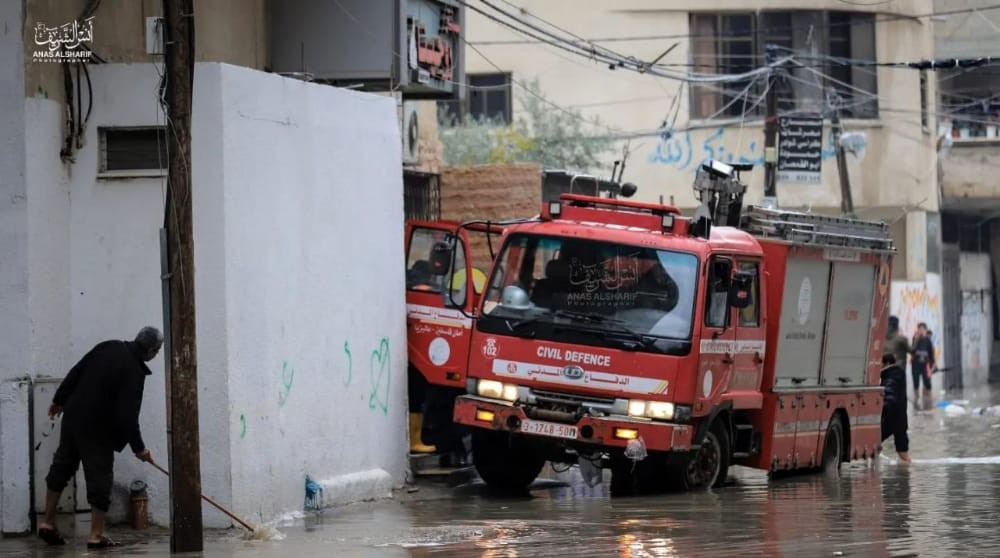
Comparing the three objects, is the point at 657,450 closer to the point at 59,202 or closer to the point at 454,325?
the point at 454,325

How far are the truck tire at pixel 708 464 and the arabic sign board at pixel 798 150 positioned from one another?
15071 millimetres

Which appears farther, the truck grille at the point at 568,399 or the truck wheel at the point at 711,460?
the truck wheel at the point at 711,460

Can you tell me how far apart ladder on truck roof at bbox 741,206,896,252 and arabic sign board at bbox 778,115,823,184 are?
1048 cm

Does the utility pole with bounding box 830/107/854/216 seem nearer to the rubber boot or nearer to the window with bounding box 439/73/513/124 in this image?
the window with bounding box 439/73/513/124

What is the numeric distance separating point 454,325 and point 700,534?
534 cm

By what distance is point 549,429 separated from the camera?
51.6ft

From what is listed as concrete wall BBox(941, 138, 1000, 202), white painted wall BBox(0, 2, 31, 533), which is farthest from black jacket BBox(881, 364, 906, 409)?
concrete wall BBox(941, 138, 1000, 202)

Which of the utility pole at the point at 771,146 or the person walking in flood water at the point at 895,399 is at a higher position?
the utility pole at the point at 771,146

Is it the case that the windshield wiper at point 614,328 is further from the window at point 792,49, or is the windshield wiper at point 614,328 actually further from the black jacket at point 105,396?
the window at point 792,49

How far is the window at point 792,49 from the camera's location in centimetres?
3834

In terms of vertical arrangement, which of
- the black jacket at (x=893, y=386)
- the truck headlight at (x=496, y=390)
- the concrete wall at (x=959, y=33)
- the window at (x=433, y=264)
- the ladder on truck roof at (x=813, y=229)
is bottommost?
the black jacket at (x=893, y=386)

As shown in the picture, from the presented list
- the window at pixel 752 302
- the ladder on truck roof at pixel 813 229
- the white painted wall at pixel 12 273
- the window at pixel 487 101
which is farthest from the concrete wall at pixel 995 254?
the white painted wall at pixel 12 273

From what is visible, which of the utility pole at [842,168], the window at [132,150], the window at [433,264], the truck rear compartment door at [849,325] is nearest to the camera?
the window at [132,150]

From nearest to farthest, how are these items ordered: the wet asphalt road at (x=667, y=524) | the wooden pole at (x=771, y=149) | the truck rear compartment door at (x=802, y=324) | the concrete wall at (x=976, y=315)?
the wet asphalt road at (x=667, y=524) < the truck rear compartment door at (x=802, y=324) < the wooden pole at (x=771, y=149) < the concrete wall at (x=976, y=315)
